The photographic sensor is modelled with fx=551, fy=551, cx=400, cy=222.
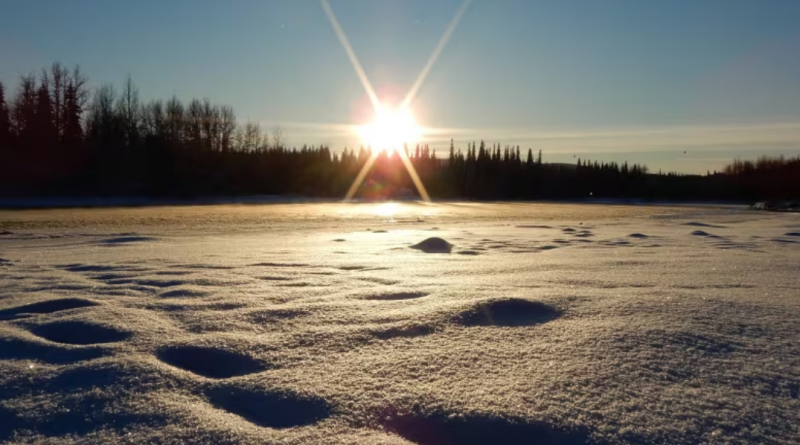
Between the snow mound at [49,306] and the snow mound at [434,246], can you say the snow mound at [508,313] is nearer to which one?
the snow mound at [49,306]

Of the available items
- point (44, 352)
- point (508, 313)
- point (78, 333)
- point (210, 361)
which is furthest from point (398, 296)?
point (44, 352)

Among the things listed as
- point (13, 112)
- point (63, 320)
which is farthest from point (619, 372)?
point (13, 112)

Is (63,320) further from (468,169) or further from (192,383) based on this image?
(468,169)

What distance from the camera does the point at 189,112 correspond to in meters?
51.4

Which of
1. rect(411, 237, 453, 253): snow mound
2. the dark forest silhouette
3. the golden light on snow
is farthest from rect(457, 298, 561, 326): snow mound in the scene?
the dark forest silhouette

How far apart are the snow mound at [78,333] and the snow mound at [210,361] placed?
1.35 feet

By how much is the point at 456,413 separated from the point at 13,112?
49543mm

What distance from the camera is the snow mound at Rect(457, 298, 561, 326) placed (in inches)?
131

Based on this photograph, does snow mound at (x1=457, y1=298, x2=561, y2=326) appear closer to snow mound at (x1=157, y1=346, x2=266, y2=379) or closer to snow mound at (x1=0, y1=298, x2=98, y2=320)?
snow mound at (x1=157, y1=346, x2=266, y2=379)

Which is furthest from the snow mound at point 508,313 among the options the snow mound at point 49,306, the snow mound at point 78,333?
the snow mound at point 49,306

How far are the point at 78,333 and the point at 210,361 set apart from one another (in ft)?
3.10

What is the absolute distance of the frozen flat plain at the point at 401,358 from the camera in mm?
2035

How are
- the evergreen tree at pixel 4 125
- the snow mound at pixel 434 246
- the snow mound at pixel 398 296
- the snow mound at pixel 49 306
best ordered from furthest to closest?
1. the evergreen tree at pixel 4 125
2. the snow mound at pixel 434 246
3. the snow mound at pixel 398 296
4. the snow mound at pixel 49 306

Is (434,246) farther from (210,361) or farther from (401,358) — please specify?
(210,361)
